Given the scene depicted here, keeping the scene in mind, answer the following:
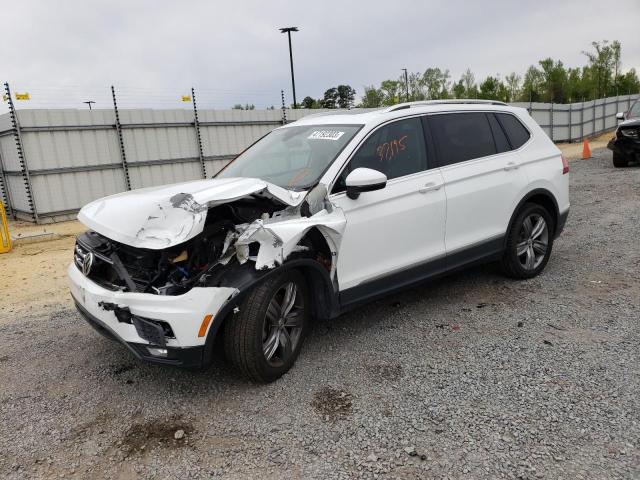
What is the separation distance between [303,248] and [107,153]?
1084 centimetres

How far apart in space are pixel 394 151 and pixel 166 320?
221 centimetres

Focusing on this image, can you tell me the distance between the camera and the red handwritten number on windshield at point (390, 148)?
398 cm

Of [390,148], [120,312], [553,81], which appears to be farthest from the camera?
[553,81]

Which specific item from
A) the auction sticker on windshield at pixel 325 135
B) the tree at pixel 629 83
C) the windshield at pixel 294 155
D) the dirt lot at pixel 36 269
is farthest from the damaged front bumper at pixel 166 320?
the tree at pixel 629 83

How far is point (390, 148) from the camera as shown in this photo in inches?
159

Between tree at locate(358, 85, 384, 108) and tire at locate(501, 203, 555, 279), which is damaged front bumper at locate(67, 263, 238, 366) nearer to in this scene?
tire at locate(501, 203, 555, 279)

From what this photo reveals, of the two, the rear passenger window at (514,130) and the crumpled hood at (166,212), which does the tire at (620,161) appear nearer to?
the rear passenger window at (514,130)

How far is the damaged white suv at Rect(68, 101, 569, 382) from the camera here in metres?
3.01

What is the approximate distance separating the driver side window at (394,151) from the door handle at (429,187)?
0.48 ft

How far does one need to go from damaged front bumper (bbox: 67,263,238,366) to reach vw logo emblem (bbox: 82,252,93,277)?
380mm

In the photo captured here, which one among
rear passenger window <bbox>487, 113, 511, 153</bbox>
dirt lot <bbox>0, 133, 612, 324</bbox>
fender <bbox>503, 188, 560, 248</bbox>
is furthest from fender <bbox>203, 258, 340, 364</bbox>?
dirt lot <bbox>0, 133, 612, 324</bbox>

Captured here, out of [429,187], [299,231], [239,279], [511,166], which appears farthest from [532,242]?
[239,279]

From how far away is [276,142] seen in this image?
4559 mm

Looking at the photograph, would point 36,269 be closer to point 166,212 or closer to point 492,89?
point 166,212
